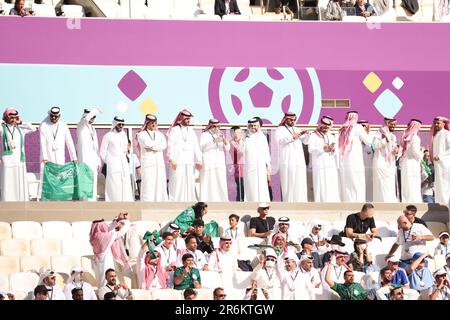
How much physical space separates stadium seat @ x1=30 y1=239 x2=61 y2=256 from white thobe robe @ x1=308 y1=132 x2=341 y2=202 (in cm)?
385

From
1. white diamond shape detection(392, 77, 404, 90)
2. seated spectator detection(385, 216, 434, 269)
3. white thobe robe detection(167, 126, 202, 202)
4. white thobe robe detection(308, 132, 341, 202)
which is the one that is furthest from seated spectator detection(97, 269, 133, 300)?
white diamond shape detection(392, 77, 404, 90)

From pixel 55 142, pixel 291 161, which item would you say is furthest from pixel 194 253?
pixel 55 142

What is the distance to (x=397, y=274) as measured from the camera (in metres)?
26.0

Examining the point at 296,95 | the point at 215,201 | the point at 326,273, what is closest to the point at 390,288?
the point at 326,273

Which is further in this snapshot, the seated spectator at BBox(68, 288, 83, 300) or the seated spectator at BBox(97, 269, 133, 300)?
the seated spectator at BBox(97, 269, 133, 300)

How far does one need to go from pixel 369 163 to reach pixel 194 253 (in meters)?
4.02

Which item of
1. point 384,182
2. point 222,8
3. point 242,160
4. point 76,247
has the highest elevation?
point 222,8

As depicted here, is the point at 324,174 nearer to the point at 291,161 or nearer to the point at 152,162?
the point at 291,161

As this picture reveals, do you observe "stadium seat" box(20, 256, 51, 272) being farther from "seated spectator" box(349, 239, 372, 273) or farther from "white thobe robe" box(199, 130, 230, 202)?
"seated spectator" box(349, 239, 372, 273)

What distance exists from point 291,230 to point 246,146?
200 cm

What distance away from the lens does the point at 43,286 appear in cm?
2462

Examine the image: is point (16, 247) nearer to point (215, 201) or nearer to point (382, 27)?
point (215, 201)

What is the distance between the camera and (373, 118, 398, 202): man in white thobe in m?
28.7

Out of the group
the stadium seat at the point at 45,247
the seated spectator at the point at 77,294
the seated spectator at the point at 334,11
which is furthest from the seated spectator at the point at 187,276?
the seated spectator at the point at 334,11
